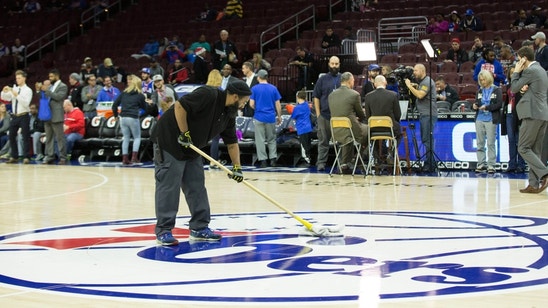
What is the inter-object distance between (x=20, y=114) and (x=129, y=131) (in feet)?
8.72

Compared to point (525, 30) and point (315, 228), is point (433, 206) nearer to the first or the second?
point (315, 228)

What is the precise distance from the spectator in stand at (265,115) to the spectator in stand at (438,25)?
630cm

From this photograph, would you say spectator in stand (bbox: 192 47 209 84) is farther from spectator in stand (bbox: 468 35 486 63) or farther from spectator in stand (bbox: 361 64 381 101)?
spectator in stand (bbox: 361 64 381 101)

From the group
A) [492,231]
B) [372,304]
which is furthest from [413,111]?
[372,304]

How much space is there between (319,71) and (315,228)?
1398 centimetres

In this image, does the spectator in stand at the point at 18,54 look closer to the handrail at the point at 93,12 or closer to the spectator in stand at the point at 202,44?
the handrail at the point at 93,12

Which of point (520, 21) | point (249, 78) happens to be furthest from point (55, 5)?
point (520, 21)

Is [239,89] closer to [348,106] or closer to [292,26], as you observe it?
[348,106]

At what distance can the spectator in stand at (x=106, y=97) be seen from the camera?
2078cm

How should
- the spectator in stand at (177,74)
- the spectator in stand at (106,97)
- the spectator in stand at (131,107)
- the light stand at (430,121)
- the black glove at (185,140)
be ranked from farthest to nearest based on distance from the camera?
the spectator in stand at (177,74) → the spectator in stand at (106,97) → the spectator in stand at (131,107) → the light stand at (430,121) → the black glove at (185,140)

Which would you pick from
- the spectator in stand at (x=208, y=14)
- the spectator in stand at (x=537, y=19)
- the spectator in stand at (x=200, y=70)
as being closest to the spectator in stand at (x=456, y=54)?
the spectator in stand at (x=537, y=19)

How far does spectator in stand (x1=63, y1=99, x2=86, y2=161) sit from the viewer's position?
2038cm

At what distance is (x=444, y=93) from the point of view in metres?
17.2

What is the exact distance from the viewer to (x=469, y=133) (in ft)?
53.0
